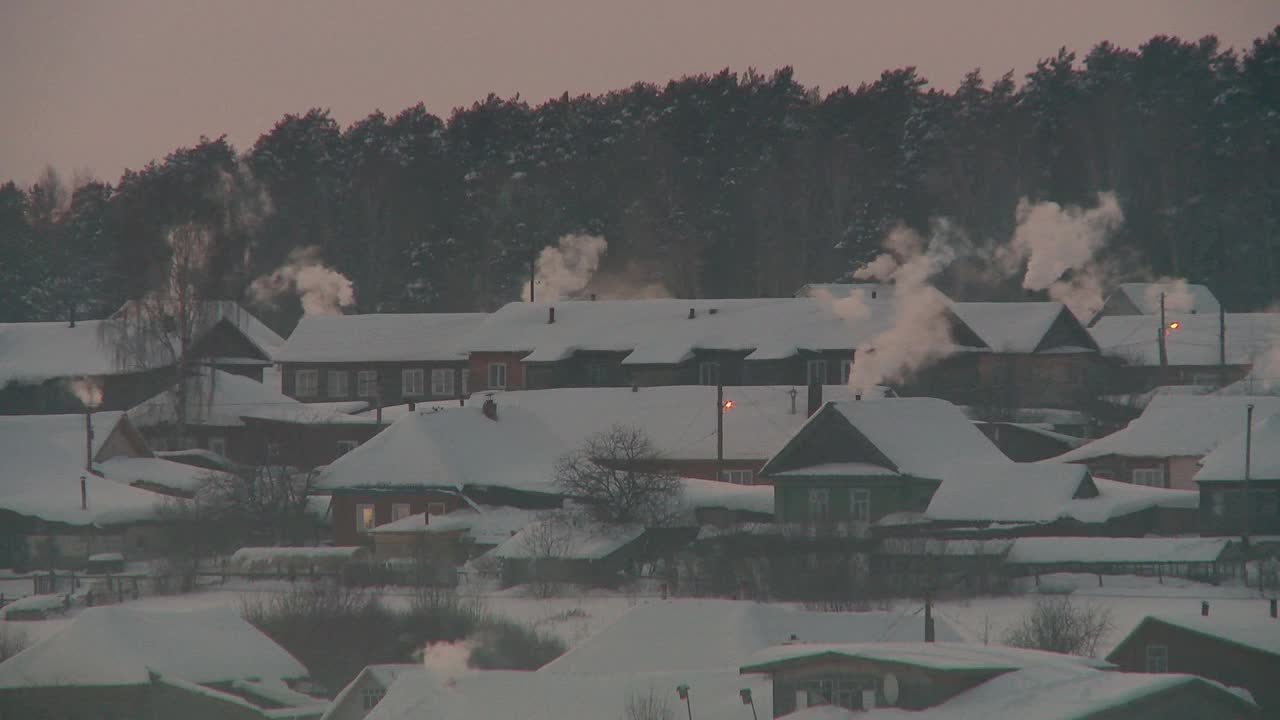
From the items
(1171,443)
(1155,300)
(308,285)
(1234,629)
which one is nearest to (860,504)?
(1171,443)

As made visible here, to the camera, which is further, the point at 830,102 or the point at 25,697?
the point at 830,102

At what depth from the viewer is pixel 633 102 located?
11081 centimetres

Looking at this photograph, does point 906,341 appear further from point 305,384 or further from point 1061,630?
point 1061,630

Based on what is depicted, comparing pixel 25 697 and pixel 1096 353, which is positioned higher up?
pixel 1096 353

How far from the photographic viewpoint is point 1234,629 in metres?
33.7

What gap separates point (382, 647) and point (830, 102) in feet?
220

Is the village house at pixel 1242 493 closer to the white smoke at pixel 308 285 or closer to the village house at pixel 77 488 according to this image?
the village house at pixel 77 488

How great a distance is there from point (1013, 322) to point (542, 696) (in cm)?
4669

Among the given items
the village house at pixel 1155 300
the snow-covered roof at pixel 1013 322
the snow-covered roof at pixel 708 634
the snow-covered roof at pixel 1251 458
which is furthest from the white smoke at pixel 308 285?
the snow-covered roof at pixel 708 634

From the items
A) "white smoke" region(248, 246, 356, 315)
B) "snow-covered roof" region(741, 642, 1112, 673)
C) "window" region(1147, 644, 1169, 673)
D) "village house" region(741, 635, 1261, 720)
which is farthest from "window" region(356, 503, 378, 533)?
"white smoke" region(248, 246, 356, 315)

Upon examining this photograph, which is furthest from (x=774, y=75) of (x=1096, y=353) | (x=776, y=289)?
(x=1096, y=353)

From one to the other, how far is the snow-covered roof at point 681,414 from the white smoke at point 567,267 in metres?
27.2

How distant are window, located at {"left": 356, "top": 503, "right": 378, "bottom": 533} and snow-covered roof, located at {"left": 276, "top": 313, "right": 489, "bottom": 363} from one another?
22.0 m

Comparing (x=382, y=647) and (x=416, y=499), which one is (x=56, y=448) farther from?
(x=382, y=647)
